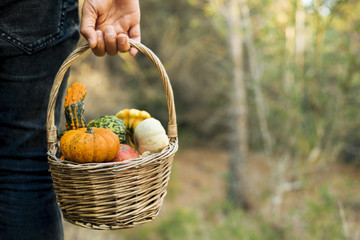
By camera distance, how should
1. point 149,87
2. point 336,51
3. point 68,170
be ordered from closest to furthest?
point 68,170, point 336,51, point 149,87

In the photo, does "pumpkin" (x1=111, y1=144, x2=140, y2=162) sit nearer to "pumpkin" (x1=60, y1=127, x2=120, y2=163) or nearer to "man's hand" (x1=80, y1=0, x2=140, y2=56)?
"pumpkin" (x1=60, y1=127, x2=120, y2=163)

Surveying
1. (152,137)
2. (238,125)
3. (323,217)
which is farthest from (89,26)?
(238,125)

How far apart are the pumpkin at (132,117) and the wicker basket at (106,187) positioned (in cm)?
31

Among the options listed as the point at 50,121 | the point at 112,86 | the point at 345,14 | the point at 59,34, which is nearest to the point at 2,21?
the point at 59,34

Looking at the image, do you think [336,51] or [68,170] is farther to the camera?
[336,51]

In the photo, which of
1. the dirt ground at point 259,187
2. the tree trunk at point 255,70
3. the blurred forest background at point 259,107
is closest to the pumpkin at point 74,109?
the blurred forest background at point 259,107

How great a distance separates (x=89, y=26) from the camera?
0.98m

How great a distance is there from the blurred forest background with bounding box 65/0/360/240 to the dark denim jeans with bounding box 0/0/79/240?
A: 1853 mm

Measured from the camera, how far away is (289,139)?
4.20 meters

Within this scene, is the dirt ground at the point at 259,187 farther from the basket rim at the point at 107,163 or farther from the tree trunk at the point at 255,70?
the basket rim at the point at 107,163

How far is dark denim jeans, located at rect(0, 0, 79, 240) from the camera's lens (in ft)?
3.07

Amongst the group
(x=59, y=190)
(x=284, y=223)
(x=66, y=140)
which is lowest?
(x=284, y=223)

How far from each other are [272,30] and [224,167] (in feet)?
10.8

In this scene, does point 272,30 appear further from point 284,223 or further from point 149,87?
point 149,87
